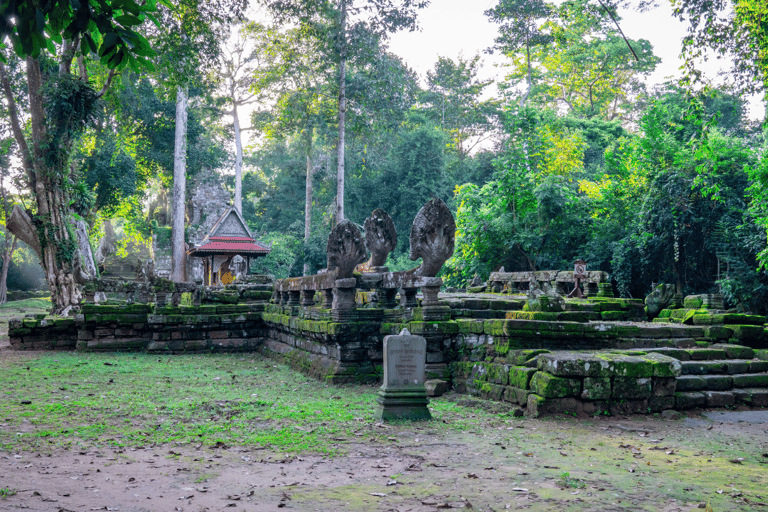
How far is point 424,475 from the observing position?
428 centimetres

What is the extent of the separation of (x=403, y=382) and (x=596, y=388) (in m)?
2.11

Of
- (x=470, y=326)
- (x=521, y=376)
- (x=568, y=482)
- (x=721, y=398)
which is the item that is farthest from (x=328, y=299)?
(x=568, y=482)

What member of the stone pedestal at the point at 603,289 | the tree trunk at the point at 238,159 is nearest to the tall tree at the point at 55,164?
the stone pedestal at the point at 603,289

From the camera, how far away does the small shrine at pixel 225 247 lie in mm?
25562

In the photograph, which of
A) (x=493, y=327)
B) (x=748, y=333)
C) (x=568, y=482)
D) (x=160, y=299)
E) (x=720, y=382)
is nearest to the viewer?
(x=568, y=482)

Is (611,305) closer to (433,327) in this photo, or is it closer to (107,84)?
(433,327)

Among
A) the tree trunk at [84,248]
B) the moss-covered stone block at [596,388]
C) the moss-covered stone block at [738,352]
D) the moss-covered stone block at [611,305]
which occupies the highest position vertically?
the tree trunk at [84,248]

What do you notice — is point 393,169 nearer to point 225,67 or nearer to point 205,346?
point 225,67

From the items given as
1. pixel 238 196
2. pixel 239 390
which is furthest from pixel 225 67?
pixel 239 390

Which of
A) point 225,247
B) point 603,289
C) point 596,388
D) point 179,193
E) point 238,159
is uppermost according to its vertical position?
point 238,159

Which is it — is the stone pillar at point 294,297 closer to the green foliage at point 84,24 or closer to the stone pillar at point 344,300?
the stone pillar at point 344,300

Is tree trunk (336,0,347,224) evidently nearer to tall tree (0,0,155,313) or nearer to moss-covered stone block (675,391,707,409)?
tall tree (0,0,155,313)

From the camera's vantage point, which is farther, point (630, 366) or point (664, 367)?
point (664, 367)

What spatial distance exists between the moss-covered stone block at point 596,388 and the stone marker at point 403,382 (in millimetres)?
1712
